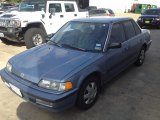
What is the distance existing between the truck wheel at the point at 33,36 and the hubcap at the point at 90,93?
4762 millimetres

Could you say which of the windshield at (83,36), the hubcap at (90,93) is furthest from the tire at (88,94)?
the windshield at (83,36)

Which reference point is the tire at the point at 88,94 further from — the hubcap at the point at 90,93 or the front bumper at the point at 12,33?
the front bumper at the point at 12,33

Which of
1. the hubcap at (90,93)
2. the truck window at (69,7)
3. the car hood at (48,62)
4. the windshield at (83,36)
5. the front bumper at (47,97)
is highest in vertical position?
the truck window at (69,7)

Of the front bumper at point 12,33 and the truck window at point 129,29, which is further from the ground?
the truck window at point 129,29

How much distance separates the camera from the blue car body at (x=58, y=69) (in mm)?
3220

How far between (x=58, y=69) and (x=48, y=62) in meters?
0.35

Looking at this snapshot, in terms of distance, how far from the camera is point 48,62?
3723mm

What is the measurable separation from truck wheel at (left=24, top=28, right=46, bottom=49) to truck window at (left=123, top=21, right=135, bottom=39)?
402cm

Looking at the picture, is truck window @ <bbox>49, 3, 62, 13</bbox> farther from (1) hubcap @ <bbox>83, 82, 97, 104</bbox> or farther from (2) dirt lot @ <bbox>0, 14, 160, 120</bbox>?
(1) hubcap @ <bbox>83, 82, 97, 104</bbox>

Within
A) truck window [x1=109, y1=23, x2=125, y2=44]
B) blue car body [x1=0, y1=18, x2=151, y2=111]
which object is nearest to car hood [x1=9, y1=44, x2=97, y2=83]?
blue car body [x1=0, y1=18, x2=151, y2=111]

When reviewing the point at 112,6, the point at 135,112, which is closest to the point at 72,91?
the point at 135,112

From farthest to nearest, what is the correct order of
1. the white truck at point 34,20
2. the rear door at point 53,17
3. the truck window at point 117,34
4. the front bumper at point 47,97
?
the rear door at point 53,17 < the white truck at point 34,20 < the truck window at point 117,34 < the front bumper at point 47,97

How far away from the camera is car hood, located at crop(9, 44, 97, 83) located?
11.0 ft

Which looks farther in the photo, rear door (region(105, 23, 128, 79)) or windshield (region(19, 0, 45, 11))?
windshield (region(19, 0, 45, 11))
